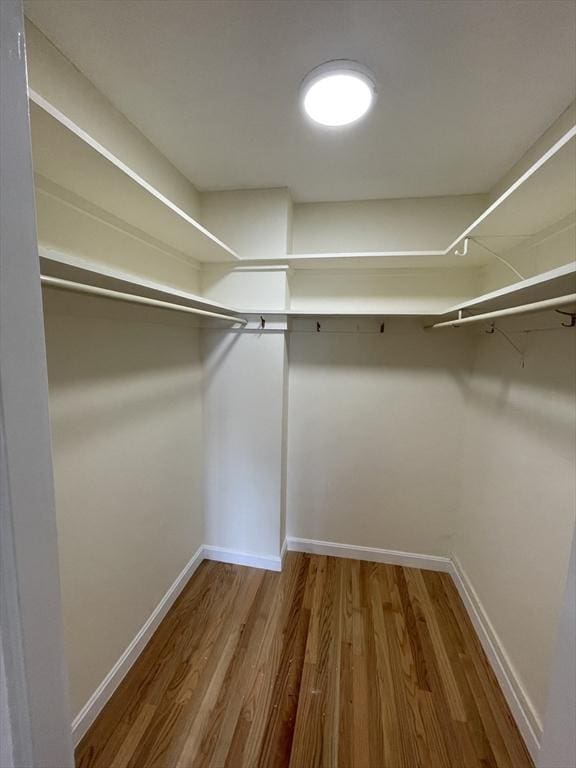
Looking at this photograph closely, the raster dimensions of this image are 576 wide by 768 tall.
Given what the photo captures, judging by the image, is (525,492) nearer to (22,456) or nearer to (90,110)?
(22,456)

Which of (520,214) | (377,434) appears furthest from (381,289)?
(377,434)

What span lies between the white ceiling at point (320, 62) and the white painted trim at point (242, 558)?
8.25 feet

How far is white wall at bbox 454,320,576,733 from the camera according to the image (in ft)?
4.13

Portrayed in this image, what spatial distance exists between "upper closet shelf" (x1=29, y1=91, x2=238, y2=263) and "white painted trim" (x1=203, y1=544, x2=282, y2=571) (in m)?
2.09

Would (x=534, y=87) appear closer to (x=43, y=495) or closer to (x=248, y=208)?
(x=248, y=208)

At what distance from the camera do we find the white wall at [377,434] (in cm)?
218

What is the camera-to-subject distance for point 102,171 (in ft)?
3.38

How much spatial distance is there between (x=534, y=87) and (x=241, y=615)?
9.40ft

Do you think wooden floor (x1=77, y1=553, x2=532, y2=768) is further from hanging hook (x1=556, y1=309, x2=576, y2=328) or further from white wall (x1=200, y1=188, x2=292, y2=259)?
white wall (x1=200, y1=188, x2=292, y2=259)

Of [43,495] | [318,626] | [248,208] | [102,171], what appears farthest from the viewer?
[248,208]

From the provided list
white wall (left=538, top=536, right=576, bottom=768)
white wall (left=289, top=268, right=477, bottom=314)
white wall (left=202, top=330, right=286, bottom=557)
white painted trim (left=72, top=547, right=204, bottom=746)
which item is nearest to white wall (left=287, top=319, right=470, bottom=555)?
white wall (left=289, top=268, right=477, bottom=314)

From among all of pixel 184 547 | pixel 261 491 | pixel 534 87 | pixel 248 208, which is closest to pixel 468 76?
pixel 534 87

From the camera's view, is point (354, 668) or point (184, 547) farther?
point (184, 547)

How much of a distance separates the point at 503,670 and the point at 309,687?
93 cm
